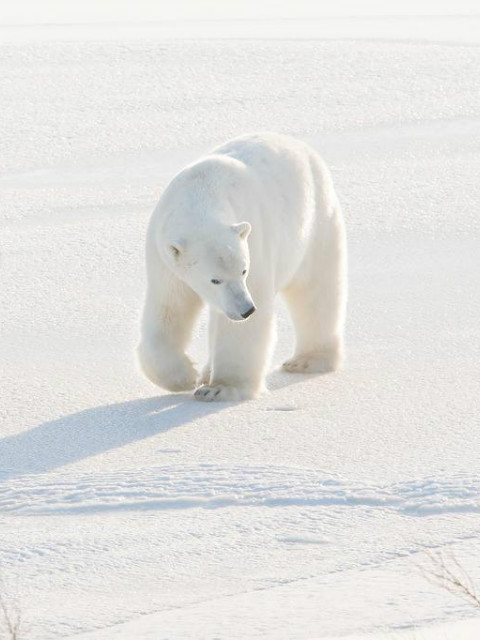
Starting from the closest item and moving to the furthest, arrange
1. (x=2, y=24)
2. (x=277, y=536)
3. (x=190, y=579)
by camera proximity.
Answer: (x=190, y=579), (x=277, y=536), (x=2, y=24)

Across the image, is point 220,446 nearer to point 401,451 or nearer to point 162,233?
point 401,451

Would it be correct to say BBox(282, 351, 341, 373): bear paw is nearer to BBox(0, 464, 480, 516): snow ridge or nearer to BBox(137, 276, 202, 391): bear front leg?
BBox(137, 276, 202, 391): bear front leg

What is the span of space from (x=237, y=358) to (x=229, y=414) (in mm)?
233

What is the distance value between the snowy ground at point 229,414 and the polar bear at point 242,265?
122 millimetres

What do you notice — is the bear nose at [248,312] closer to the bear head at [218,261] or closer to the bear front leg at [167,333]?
the bear head at [218,261]

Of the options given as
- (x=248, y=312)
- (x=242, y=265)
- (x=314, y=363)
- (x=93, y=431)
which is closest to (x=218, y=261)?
(x=242, y=265)

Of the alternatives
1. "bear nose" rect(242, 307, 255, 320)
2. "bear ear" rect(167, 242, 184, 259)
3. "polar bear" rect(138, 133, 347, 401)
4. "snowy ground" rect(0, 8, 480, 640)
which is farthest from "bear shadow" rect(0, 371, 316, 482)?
"bear ear" rect(167, 242, 184, 259)

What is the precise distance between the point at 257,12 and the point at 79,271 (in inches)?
316

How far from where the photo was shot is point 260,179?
4281mm

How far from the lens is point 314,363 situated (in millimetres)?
4535

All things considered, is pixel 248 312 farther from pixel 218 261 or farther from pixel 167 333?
pixel 167 333

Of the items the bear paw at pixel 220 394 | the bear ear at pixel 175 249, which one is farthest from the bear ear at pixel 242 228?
the bear paw at pixel 220 394

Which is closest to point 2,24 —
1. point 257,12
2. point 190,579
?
point 257,12

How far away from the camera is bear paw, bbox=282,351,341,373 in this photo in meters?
4.52
